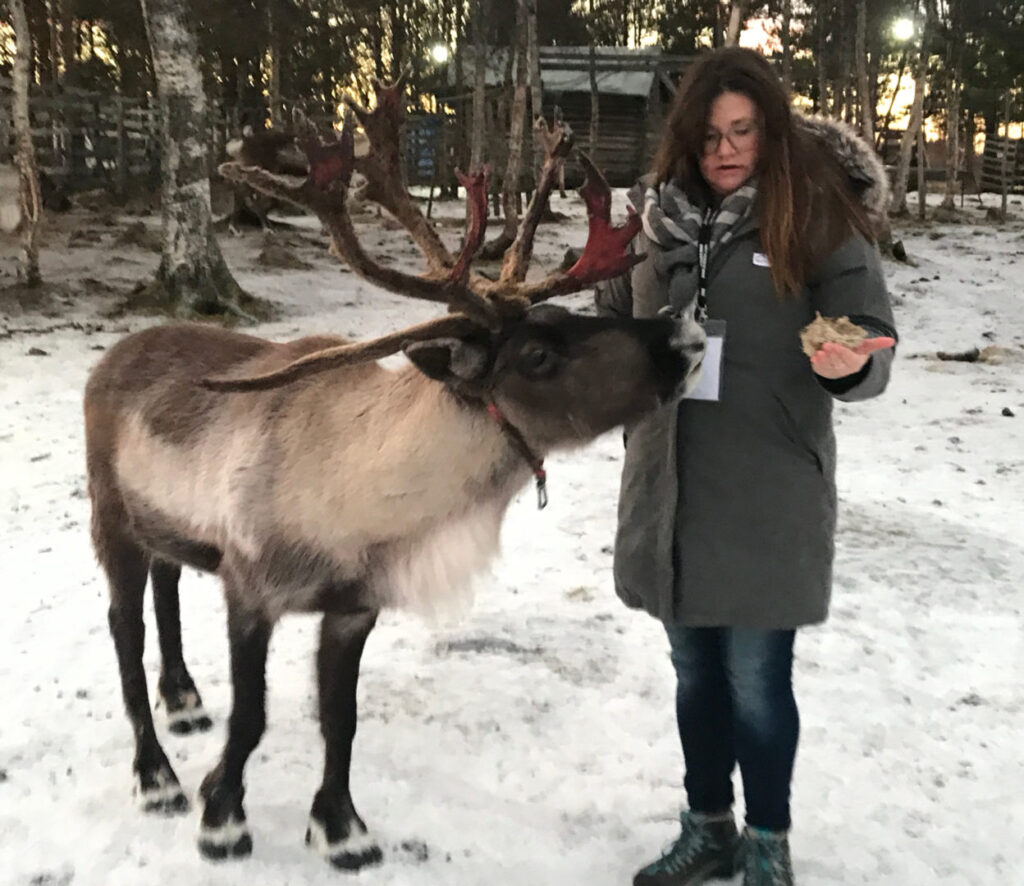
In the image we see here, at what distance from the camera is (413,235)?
7.46 ft

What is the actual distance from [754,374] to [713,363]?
89 mm

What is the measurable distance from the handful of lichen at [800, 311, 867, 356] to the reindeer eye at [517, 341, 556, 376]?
21.4 inches

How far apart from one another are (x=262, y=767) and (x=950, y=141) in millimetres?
21554

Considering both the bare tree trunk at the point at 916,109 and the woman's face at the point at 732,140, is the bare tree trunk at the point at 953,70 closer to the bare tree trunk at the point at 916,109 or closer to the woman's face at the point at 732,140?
the bare tree trunk at the point at 916,109

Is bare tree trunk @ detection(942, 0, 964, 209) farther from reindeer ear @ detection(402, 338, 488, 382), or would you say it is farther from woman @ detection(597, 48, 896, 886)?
reindeer ear @ detection(402, 338, 488, 382)

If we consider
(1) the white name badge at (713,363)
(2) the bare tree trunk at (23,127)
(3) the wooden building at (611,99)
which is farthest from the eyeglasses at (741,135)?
(3) the wooden building at (611,99)

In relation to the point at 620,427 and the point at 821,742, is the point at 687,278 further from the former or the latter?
the point at 821,742

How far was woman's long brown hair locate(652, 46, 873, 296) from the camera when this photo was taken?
1895mm

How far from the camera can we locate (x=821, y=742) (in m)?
2.82

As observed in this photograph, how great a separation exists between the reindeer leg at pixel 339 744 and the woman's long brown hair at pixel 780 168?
1340mm

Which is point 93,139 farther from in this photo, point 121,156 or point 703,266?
point 703,266

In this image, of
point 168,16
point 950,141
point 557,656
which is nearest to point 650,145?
point 950,141

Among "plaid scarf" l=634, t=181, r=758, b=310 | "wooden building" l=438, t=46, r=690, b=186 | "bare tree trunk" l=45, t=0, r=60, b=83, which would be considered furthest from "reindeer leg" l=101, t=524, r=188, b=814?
"wooden building" l=438, t=46, r=690, b=186

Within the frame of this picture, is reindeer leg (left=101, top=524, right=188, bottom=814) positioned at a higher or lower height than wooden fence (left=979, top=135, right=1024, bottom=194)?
lower
